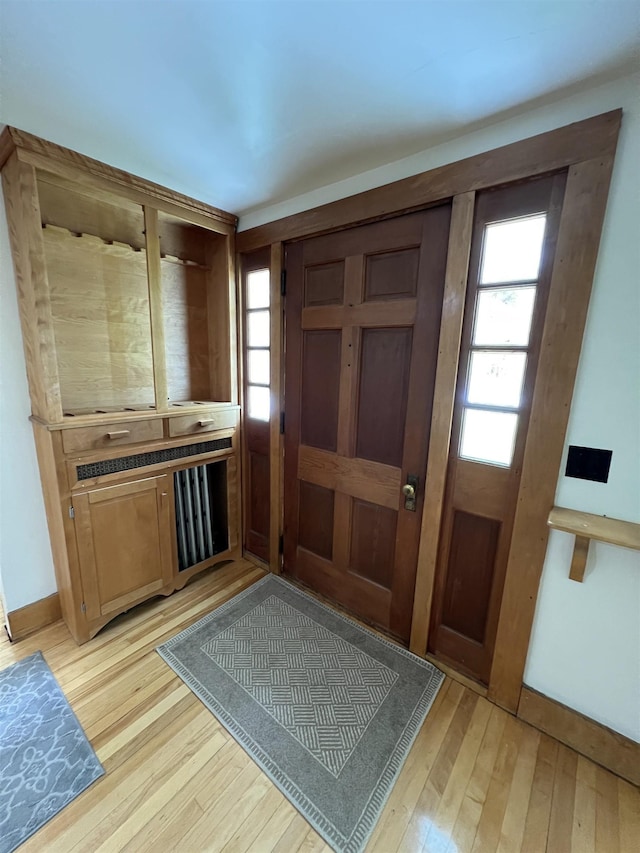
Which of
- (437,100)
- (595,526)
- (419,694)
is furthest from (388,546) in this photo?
(437,100)

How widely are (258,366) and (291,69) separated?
146 centimetres

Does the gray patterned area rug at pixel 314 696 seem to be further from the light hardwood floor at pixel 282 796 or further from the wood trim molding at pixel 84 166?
the wood trim molding at pixel 84 166

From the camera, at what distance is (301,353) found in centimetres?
198

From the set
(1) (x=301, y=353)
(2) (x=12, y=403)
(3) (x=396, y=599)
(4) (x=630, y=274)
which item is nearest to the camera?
(4) (x=630, y=274)

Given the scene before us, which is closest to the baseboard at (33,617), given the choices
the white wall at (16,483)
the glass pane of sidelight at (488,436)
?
the white wall at (16,483)

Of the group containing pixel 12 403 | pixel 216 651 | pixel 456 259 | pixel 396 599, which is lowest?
pixel 216 651

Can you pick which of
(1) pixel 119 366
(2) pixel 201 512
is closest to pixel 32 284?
(1) pixel 119 366

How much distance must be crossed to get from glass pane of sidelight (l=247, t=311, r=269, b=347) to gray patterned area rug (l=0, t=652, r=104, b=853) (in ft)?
6.69

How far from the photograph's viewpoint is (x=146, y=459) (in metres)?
1.89

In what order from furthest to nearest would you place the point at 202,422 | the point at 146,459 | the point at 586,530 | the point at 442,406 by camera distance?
the point at 202,422, the point at 146,459, the point at 442,406, the point at 586,530

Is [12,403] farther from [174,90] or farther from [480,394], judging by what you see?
[480,394]

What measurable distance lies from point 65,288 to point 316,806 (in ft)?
8.05

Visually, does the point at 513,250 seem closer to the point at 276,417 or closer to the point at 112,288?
the point at 276,417

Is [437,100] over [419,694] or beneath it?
over
